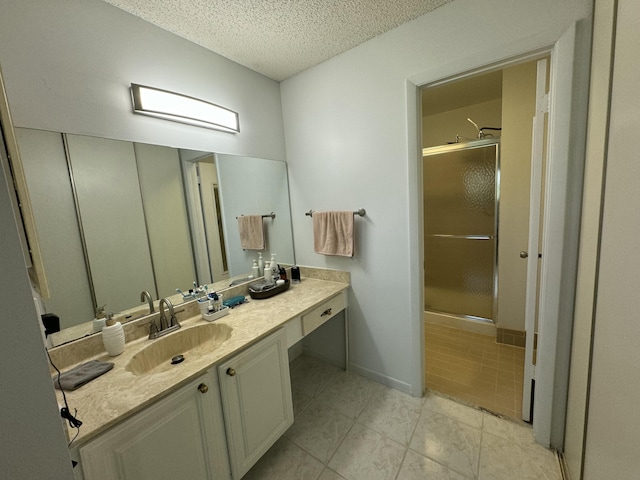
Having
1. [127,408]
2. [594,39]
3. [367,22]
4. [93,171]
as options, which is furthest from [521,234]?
[93,171]

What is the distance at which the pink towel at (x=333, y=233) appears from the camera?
188 cm

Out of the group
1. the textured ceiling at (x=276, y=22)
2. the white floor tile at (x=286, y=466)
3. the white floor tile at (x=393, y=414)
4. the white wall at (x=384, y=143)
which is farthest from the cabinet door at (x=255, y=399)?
the textured ceiling at (x=276, y=22)

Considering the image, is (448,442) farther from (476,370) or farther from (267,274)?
(267,274)

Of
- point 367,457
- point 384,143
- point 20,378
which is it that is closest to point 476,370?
point 367,457

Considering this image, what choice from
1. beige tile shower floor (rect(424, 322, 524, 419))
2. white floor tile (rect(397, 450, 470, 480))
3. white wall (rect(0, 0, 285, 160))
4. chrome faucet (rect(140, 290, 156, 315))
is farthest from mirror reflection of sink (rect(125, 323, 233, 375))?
beige tile shower floor (rect(424, 322, 524, 419))

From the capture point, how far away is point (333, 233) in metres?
1.96

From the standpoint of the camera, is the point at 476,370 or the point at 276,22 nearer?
the point at 276,22

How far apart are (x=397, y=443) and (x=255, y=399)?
899mm

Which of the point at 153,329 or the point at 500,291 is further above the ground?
the point at 153,329

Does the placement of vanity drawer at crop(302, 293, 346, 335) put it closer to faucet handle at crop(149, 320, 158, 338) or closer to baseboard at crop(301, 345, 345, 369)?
baseboard at crop(301, 345, 345, 369)

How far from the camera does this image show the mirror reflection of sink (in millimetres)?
1218

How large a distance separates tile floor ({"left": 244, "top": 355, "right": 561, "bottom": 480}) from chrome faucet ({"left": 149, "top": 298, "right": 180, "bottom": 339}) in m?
0.89

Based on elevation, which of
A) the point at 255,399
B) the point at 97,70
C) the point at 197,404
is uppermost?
the point at 97,70

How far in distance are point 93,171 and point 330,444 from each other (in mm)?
1944
